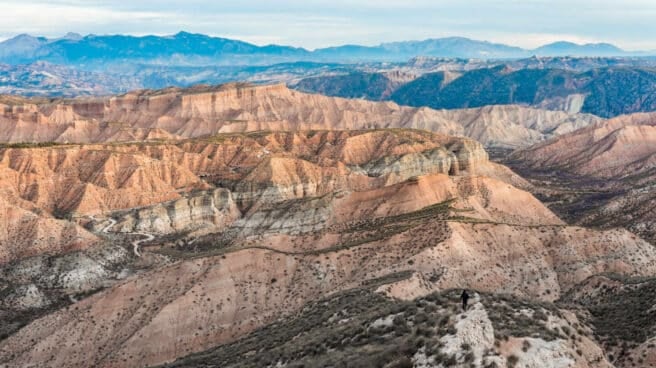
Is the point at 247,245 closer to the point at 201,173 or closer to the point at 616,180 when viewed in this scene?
the point at 201,173

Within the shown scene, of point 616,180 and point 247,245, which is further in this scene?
point 616,180

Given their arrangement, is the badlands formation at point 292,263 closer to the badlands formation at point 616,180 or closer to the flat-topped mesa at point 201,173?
the flat-topped mesa at point 201,173

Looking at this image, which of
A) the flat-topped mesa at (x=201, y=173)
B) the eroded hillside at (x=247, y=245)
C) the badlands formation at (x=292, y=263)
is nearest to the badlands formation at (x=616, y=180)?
the eroded hillside at (x=247, y=245)

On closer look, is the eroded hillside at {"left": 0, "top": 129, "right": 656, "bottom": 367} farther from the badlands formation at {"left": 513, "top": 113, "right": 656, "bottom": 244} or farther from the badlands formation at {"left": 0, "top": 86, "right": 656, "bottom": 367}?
the badlands formation at {"left": 513, "top": 113, "right": 656, "bottom": 244}

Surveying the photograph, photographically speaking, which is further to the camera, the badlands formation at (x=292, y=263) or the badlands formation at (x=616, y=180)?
the badlands formation at (x=616, y=180)

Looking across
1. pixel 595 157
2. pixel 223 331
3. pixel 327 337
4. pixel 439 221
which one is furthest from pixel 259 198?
pixel 595 157

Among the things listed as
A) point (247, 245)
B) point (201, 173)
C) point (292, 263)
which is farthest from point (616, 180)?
point (292, 263)

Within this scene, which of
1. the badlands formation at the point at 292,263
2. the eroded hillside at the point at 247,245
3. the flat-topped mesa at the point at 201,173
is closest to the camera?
the badlands formation at the point at 292,263

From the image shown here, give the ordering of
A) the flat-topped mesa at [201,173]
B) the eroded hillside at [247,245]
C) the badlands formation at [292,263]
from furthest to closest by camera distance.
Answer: the flat-topped mesa at [201,173]
the eroded hillside at [247,245]
the badlands formation at [292,263]
